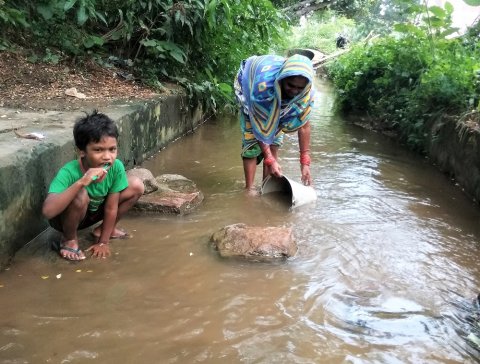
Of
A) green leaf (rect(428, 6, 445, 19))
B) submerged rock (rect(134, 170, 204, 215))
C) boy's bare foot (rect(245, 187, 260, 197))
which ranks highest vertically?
green leaf (rect(428, 6, 445, 19))

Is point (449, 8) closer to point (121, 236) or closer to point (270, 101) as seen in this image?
point (270, 101)

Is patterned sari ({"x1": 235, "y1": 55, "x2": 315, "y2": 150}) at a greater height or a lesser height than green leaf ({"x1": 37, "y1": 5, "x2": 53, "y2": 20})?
lesser

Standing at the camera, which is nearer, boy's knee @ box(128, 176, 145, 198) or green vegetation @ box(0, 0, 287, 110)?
boy's knee @ box(128, 176, 145, 198)

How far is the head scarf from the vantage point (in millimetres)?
3502

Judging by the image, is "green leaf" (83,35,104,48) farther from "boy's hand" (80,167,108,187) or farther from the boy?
"boy's hand" (80,167,108,187)

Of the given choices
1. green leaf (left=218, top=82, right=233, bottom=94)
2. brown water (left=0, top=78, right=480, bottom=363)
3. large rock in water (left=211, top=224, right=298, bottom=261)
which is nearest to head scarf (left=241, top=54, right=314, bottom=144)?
brown water (left=0, top=78, right=480, bottom=363)

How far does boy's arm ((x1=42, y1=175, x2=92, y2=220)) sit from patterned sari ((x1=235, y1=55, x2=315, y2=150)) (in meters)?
1.62

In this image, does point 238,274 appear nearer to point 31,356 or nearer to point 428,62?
point 31,356

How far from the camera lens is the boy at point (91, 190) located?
242cm

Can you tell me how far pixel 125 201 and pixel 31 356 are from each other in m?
1.17

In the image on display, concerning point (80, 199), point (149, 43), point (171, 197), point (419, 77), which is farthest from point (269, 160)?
point (419, 77)

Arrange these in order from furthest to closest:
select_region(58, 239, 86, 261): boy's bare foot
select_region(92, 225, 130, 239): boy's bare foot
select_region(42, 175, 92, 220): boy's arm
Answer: select_region(92, 225, 130, 239): boy's bare foot, select_region(58, 239, 86, 261): boy's bare foot, select_region(42, 175, 92, 220): boy's arm

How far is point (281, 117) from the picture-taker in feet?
12.0

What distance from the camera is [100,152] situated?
2.55 m
